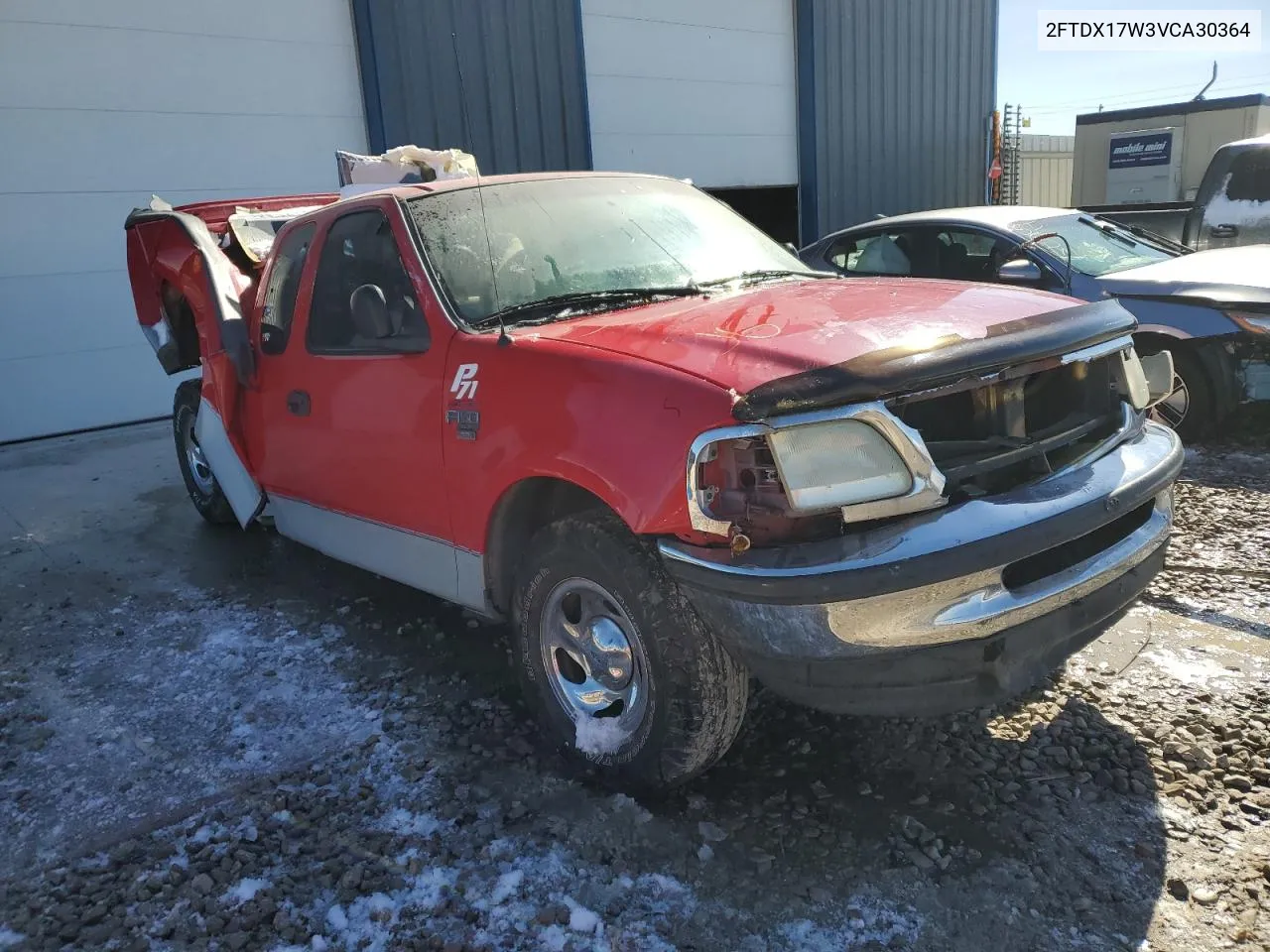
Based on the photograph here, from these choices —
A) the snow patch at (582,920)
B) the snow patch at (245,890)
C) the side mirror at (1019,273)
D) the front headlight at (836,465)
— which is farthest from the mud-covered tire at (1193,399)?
the snow patch at (245,890)

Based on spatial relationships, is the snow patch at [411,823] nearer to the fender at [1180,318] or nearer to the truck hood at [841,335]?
the truck hood at [841,335]

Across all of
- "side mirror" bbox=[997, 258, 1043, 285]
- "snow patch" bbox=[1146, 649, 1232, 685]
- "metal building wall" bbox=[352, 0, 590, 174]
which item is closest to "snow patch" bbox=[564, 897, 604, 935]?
"snow patch" bbox=[1146, 649, 1232, 685]

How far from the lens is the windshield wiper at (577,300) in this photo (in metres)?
3.16

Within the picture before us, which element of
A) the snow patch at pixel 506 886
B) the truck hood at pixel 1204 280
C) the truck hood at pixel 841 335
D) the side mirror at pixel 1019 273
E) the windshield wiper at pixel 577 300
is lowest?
the snow patch at pixel 506 886

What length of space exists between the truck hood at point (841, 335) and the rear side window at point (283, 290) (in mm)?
1581

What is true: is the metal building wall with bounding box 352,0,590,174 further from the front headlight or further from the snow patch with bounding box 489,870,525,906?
the snow patch with bounding box 489,870,525,906

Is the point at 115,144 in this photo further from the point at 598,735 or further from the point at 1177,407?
the point at 1177,407

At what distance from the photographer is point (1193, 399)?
19.0 ft

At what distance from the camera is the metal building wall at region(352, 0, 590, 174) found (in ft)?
31.7

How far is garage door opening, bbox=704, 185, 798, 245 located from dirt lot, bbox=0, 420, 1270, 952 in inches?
389

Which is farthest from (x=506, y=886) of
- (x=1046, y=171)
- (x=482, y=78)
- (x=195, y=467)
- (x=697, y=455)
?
(x=1046, y=171)

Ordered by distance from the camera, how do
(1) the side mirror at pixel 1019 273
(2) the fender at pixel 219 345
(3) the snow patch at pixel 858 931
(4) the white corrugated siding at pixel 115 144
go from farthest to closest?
1. (4) the white corrugated siding at pixel 115 144
2. (1) the side mirror at pixel 1019 273
3. (2) the fender at pixel 219 345
4. (3) the snow patch at pixel 858 931

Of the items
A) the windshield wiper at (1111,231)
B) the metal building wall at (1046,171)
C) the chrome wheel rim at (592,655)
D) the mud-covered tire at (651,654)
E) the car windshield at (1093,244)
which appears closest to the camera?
the mud-covered tire at (651,654)

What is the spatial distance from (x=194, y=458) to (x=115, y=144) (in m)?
4.38
